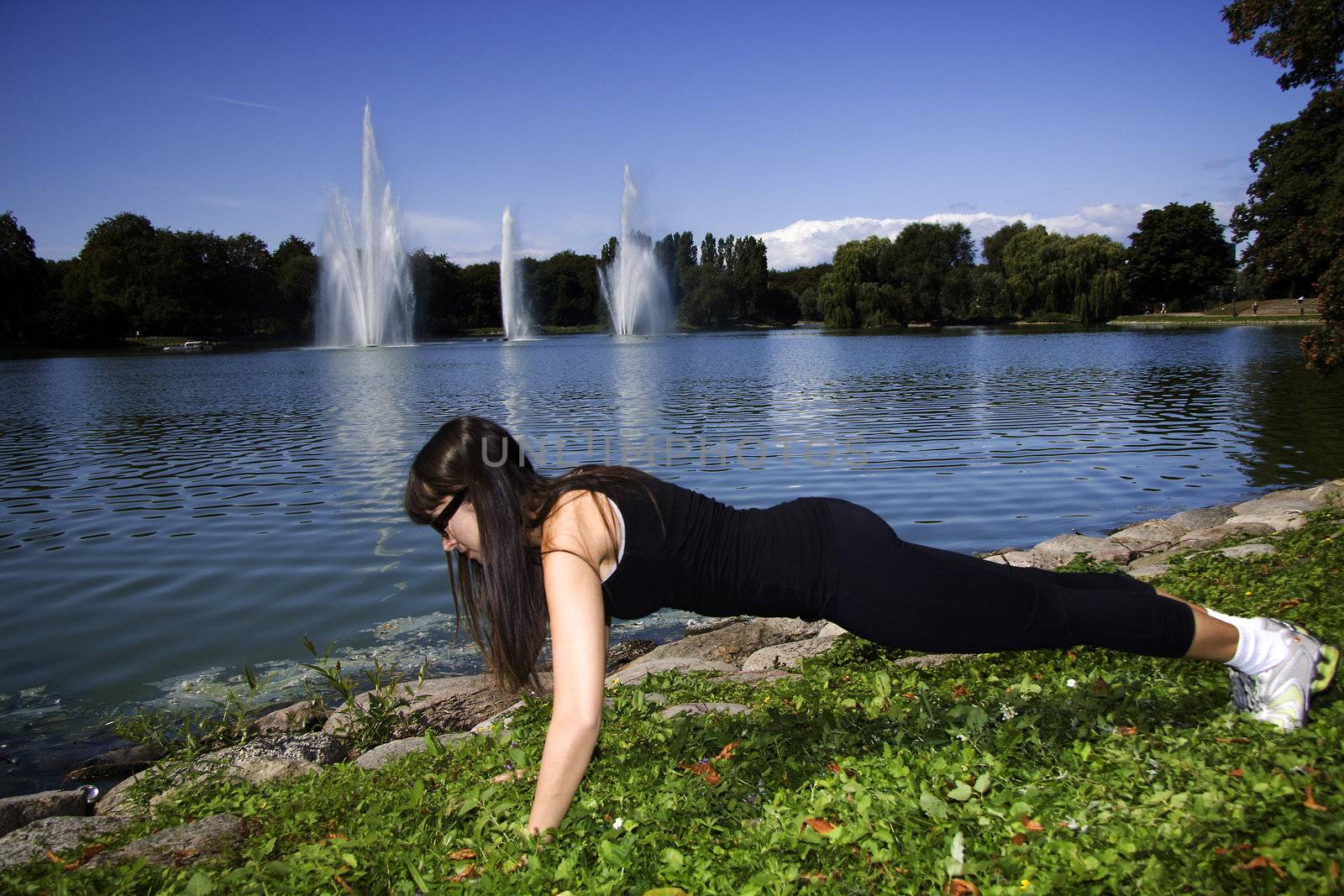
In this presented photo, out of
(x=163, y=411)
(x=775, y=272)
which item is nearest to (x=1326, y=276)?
(x=163, y=411)

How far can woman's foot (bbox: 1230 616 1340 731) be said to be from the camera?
3.37m

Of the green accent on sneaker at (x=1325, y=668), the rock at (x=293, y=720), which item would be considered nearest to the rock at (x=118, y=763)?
the rock at (x=293, y=720)

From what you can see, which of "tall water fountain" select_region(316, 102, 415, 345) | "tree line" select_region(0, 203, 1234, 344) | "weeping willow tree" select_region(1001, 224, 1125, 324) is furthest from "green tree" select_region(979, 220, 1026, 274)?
"tall water fountain" select_region(316, 102, 415, 345)

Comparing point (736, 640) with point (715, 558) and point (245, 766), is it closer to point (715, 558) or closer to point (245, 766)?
point (245, 766)

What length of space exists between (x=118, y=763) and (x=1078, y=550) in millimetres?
7815

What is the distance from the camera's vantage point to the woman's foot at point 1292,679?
337 centimetres

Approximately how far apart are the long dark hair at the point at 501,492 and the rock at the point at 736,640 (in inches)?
151

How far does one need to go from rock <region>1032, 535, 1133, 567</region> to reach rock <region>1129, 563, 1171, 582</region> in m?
0.56

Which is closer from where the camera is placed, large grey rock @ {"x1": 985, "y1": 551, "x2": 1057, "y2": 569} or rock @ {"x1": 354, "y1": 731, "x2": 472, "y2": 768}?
rock @ {"x1": 354, "y1": 731, "x2": 472, "y2": 768}

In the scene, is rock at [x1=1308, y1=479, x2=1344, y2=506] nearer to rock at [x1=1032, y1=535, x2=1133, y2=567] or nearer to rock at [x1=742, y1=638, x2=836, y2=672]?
rock at [x1=1032, y1=535, x2=1133, y2=567]

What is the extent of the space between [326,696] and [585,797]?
→ 4293 millimetres

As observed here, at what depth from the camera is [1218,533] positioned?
29.8ft

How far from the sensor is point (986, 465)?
14930mm

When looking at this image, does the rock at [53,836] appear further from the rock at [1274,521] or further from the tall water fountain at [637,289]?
the tall water fountain at [637,289]
